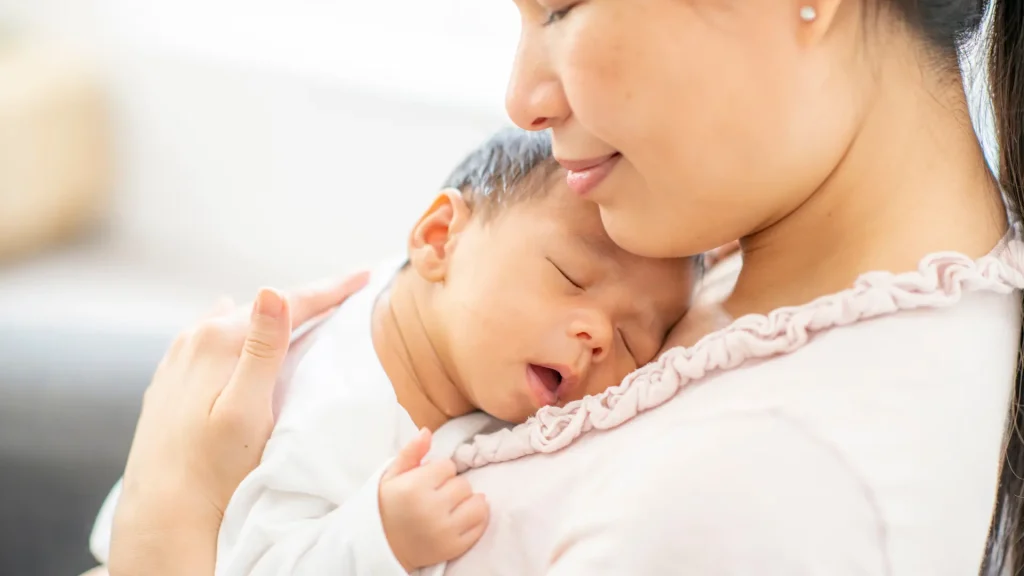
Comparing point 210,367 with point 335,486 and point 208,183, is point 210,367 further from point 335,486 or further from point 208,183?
point 208,183

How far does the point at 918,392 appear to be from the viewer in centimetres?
68

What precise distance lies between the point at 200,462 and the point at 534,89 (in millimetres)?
475

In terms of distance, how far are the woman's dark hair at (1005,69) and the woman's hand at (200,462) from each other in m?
0.59

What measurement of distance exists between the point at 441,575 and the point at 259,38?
76.0 inches

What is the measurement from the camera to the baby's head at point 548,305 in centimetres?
93

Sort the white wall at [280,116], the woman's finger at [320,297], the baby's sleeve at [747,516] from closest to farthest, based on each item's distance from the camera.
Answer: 1. the baby's sleeve at [747,516]
2. the woman's finger at [320,297]
3. the white wall at [280,116]

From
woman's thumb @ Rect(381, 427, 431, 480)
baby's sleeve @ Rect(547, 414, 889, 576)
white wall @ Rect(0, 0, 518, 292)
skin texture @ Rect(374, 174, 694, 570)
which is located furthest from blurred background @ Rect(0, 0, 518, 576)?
baby's sleeve @ Rect(547, 414, 889, 576)

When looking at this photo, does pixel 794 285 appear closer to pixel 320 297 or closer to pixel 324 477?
pixel 324 477

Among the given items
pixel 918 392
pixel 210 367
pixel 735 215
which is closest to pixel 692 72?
pixel 735 215

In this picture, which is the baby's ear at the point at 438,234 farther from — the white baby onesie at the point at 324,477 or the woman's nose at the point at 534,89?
the woman's nose at the point at 534,89

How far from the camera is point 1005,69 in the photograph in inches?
31.0

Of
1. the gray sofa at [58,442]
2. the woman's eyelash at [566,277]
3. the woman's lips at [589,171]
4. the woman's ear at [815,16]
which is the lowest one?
the gray sofa at [58,442]

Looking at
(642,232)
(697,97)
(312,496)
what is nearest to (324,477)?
(312,496)

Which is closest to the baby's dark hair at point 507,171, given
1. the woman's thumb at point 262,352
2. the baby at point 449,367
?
the baby at point 449,367
